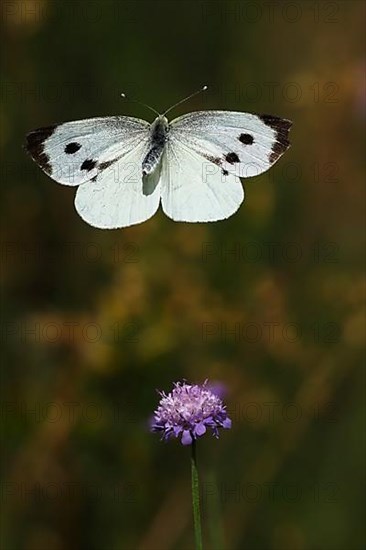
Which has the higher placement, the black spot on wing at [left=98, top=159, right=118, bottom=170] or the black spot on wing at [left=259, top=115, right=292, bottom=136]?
the black spot on wing at [left=98, top=159, right=118, bottom=170]

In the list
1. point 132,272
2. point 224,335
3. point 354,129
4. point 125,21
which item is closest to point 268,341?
point 224,335

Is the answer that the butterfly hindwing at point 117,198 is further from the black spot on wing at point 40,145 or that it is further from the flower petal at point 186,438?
the flower petal at point 186,438

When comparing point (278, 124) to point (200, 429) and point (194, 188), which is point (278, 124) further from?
point (200, 429)

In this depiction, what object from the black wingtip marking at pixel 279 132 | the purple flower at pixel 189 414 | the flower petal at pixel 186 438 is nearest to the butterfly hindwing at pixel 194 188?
the black wingtip marking at pixel 279 132

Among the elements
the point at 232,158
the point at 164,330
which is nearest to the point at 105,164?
the point at 232,158

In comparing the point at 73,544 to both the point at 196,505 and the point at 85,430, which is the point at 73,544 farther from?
the point at 196,505

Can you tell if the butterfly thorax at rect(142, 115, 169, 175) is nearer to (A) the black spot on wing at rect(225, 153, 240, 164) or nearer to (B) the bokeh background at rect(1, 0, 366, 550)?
(A) the black spot on wing at rect(225, 153, 240, 164)

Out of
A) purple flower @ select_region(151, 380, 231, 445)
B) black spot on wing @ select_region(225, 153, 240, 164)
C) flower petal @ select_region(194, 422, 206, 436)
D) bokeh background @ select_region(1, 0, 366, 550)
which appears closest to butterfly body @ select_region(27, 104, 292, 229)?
black spot on wing @ select_region(225, 153, 240, 164)
